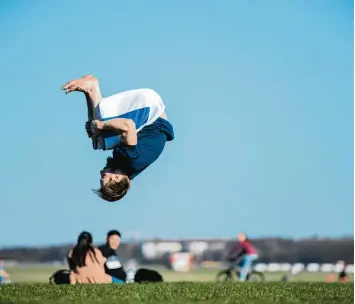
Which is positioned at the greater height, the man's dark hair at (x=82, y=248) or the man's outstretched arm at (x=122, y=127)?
the man's outstretched arm at (x=122, y=127)

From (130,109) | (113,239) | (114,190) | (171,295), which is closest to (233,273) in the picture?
(113,239)

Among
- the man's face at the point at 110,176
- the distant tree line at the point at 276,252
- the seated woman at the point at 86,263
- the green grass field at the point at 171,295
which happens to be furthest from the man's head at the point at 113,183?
the distant tree line at the point at 276,252

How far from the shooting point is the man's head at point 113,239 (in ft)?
47.2

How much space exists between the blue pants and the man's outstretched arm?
553 inches

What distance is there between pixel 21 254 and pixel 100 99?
79.6 feet

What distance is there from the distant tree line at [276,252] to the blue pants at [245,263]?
850 cm

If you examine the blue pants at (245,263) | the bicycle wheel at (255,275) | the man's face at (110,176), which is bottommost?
the bicycle wheel at (255,275)

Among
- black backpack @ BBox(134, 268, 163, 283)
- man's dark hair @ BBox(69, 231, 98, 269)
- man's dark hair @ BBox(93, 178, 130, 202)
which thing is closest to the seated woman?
man's dark hair @ BBox(69, 231, 98, 269)

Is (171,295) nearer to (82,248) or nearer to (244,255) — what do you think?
(82,248)

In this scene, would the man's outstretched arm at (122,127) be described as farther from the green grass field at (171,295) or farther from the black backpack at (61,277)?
the black backpack at (61,277)

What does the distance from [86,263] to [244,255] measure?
9.27 meters

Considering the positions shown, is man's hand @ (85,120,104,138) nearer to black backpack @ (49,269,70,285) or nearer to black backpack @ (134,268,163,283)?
black backpack @ (49,269,70,285)

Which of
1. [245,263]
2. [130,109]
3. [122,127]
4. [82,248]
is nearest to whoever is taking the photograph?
[122,127]

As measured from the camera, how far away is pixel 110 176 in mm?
8727
